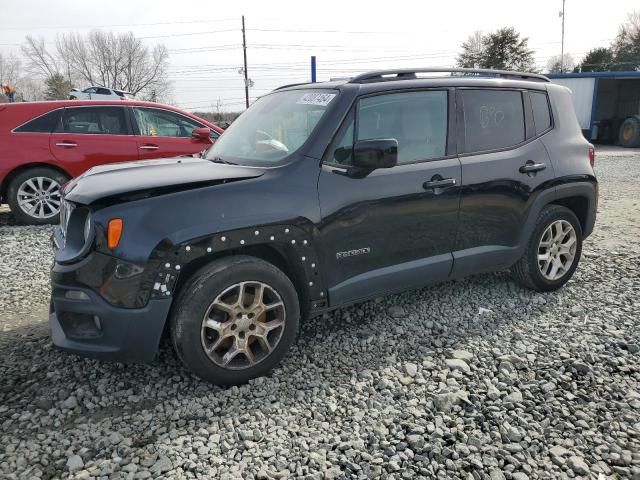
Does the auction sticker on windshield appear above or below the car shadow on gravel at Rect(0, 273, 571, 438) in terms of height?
above

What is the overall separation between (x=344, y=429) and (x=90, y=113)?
670 centimetres

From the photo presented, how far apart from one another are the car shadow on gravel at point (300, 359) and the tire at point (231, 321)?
14cm

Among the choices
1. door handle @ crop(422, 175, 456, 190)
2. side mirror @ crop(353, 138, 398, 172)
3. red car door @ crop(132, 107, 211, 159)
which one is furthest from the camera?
red car door @ crop(132, 107, 211, 159)

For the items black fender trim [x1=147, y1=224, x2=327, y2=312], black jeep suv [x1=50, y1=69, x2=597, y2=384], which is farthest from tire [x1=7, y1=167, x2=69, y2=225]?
black fender trim [x1=147, y1=224, x2=327, y2=312]

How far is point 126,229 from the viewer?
2656mm

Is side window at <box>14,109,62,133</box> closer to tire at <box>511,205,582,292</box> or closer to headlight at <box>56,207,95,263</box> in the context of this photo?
headlight at <box>56,207,95,263</box>

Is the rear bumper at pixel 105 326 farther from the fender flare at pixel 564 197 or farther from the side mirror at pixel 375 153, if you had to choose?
the fender flare at pixel 564 197

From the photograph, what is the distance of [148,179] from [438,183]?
6.33 ft

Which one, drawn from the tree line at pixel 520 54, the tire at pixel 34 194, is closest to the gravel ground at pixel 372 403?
the tire at pixel 34 194

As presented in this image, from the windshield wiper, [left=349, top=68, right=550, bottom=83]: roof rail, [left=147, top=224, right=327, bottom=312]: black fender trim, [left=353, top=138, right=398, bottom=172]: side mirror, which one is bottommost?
[left=147, top=224, right=327, bottom=312]: black fender trim

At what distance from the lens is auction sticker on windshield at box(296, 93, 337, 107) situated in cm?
341

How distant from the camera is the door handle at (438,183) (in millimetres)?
3514

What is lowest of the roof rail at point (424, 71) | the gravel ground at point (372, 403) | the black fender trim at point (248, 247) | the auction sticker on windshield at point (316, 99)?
the gravel ground at point (372, 403)

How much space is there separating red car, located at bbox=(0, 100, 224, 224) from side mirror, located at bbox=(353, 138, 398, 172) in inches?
157
